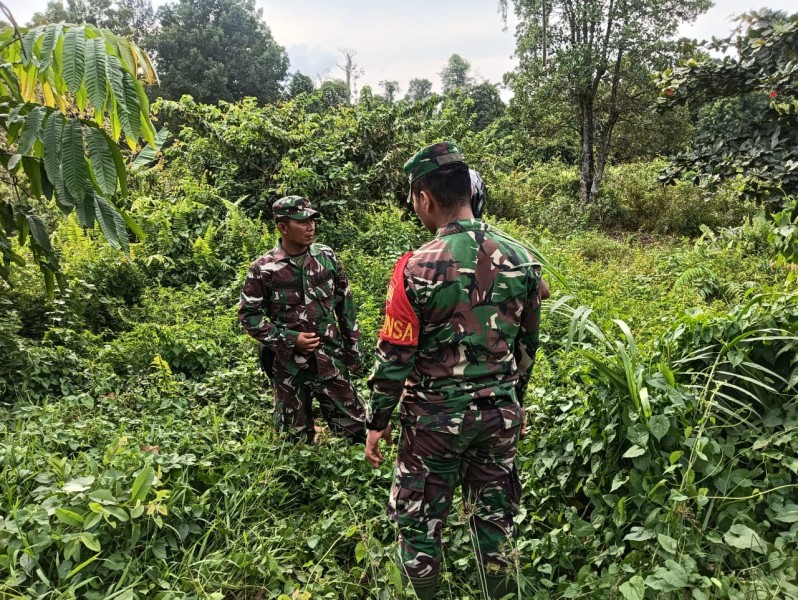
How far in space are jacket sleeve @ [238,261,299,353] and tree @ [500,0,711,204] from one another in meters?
11.0

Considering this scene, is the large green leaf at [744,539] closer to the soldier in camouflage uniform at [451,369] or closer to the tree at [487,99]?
the soldier in camouflage uniform at [451,369]

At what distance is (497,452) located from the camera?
198 centimetres

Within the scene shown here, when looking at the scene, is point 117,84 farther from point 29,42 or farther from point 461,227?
point 461,227

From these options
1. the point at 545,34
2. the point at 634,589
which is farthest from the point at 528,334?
the point at 545,34

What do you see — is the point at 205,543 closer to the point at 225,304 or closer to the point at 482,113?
the point at 225,304

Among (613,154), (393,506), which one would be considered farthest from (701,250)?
(613,154)

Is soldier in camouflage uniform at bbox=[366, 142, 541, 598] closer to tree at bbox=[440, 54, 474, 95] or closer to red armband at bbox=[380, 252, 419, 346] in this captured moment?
red armband at bbox=[380, 252, 419, 346]

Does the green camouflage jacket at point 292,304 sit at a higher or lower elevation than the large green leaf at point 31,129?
lower

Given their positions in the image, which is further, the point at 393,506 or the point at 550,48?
the point at 550,48

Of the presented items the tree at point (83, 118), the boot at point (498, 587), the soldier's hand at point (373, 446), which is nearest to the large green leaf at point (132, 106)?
the tree at point (83, 118)

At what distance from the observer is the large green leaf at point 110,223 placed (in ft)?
6.98

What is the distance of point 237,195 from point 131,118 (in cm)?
616

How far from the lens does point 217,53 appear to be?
31.3 metres

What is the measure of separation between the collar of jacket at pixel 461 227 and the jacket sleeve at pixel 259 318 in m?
1.57
